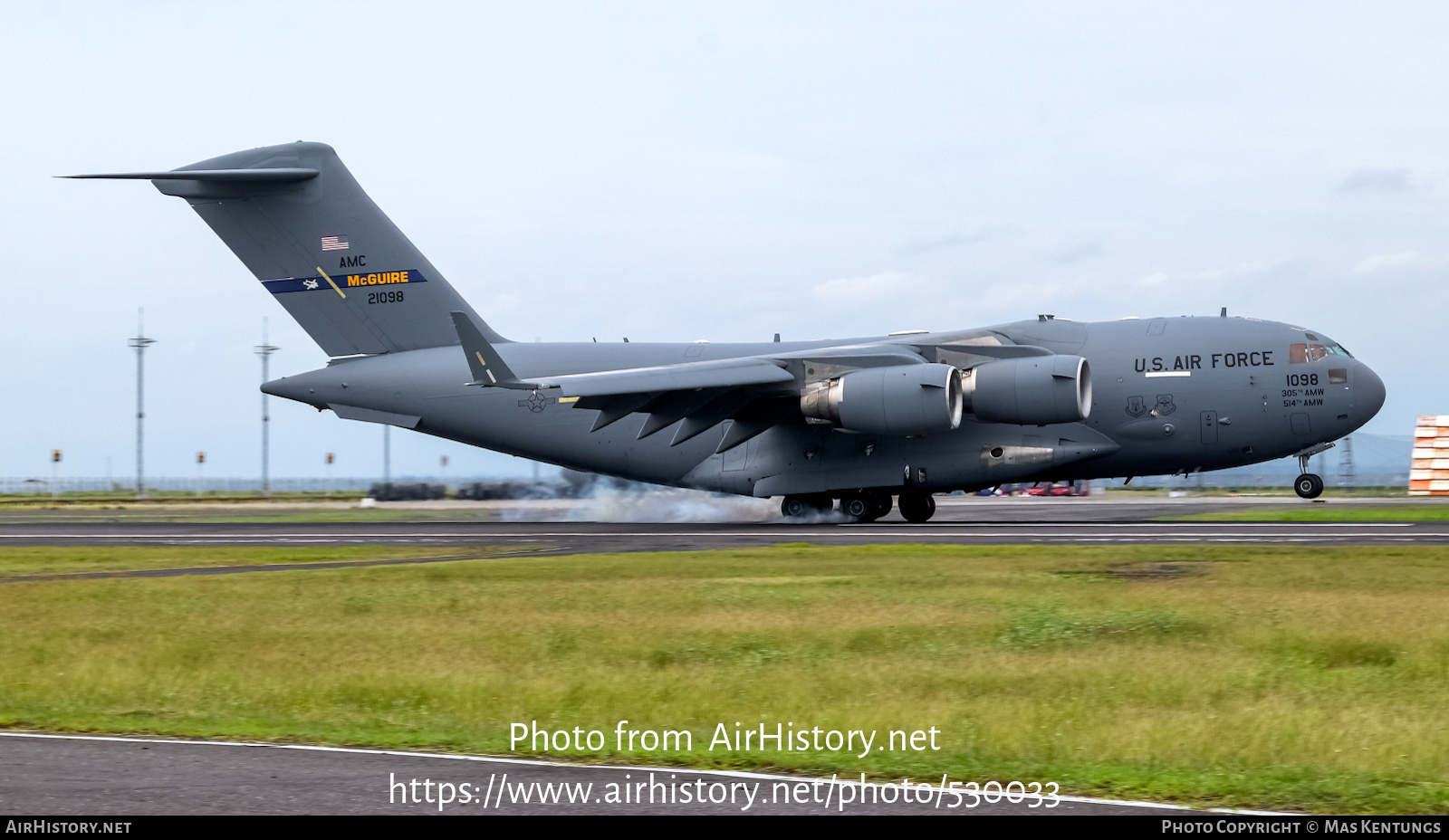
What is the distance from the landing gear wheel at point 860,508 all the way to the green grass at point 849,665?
1225 centimetres

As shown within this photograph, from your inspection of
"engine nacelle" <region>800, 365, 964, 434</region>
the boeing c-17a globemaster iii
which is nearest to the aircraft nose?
the boeing c-17a globemaster iii

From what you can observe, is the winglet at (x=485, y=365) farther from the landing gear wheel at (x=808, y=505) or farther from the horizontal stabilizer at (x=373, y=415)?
the landing gear wheel at (x=808, y=505)

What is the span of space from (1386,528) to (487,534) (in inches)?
690

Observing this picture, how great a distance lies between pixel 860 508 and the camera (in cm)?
3169

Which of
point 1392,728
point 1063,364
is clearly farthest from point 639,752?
point 1063,364

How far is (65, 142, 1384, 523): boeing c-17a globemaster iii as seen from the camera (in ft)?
95.0

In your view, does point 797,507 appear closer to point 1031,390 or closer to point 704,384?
point 704,384

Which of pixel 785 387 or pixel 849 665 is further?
pixel 785 387

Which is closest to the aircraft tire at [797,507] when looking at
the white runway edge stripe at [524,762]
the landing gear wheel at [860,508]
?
the landing gear wheel at [860,508]

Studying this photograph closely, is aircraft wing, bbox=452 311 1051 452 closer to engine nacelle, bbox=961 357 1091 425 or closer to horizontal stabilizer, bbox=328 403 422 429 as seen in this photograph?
engine nacelle, bbox=961 357 1091 425

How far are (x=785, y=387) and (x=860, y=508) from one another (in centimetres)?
367

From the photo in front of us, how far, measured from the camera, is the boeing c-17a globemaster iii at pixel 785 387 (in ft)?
95.0

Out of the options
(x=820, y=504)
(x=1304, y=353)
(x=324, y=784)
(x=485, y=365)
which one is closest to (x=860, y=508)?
(x=820, y=504)
